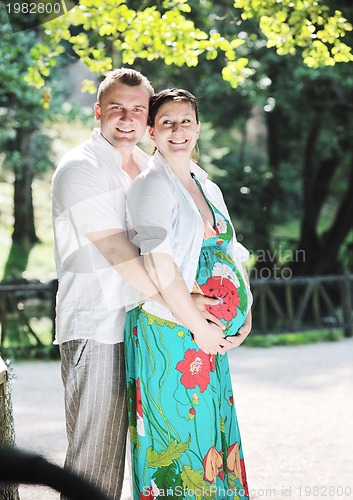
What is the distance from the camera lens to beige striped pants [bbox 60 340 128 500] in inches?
128

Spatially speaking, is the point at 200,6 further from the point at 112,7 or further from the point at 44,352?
the point at 112,7

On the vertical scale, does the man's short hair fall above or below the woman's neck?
above

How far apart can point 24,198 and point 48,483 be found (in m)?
17.3

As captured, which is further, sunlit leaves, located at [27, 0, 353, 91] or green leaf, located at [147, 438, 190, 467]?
sunlit leaves, located at [27, 0, 353, 91]

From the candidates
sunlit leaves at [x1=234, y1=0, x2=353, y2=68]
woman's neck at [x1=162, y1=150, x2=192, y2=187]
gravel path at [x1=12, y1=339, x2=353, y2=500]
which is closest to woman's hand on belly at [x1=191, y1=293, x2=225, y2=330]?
woman's neck at [x1=162, y1=150, x2=192, y2=187]

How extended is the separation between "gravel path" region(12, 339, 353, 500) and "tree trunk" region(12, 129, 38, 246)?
27.0 ft

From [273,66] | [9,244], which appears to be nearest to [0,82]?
Answer: [273,66]

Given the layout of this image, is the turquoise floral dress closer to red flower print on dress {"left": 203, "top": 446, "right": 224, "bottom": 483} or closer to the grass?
red flower print on dress {"left": 203, "top": 446, "right": 224, "bottom": 483}

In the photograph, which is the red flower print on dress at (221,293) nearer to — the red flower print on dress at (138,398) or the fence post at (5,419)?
the red flower print on dress at (138,398)

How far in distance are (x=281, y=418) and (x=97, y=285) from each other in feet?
13.2

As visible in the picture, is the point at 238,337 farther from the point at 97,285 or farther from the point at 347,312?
the point at 347,312

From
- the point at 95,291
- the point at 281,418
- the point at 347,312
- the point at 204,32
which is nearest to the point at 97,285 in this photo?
the point at 95,291

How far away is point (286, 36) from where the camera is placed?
17.8 feet

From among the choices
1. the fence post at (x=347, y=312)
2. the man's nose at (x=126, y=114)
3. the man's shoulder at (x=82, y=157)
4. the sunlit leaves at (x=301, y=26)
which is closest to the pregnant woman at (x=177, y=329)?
the man's nose at (x=126, y=114)
